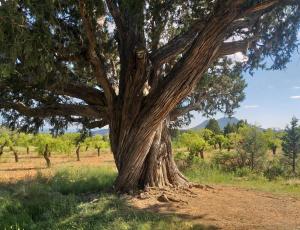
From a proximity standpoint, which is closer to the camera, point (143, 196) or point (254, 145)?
point (143, 196)

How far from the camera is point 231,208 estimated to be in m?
9.76

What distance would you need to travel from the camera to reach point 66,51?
9742 millimetres

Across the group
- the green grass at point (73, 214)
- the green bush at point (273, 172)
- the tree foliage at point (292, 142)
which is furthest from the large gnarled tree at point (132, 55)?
the tree foliage at point (292, 142)

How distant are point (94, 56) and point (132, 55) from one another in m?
0.98

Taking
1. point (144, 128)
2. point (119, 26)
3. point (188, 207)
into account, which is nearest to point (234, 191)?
point (188, 207)

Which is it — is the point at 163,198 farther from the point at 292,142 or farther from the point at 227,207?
the point at 292,142

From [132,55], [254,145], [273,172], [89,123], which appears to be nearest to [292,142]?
[254,145]

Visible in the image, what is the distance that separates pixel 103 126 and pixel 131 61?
3.83 metres

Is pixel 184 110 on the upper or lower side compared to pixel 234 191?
upper

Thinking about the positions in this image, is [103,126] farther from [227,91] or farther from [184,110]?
[227,91]

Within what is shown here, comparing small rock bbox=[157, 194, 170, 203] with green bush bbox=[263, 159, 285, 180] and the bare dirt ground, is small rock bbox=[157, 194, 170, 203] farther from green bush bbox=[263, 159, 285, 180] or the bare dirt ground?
green bush bbox=[263, 159, 285, 180]

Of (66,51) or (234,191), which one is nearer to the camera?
(66,51)

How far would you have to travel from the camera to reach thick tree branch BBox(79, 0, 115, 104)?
906 centimetres

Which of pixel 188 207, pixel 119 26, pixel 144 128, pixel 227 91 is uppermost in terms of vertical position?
pixel 119 26
